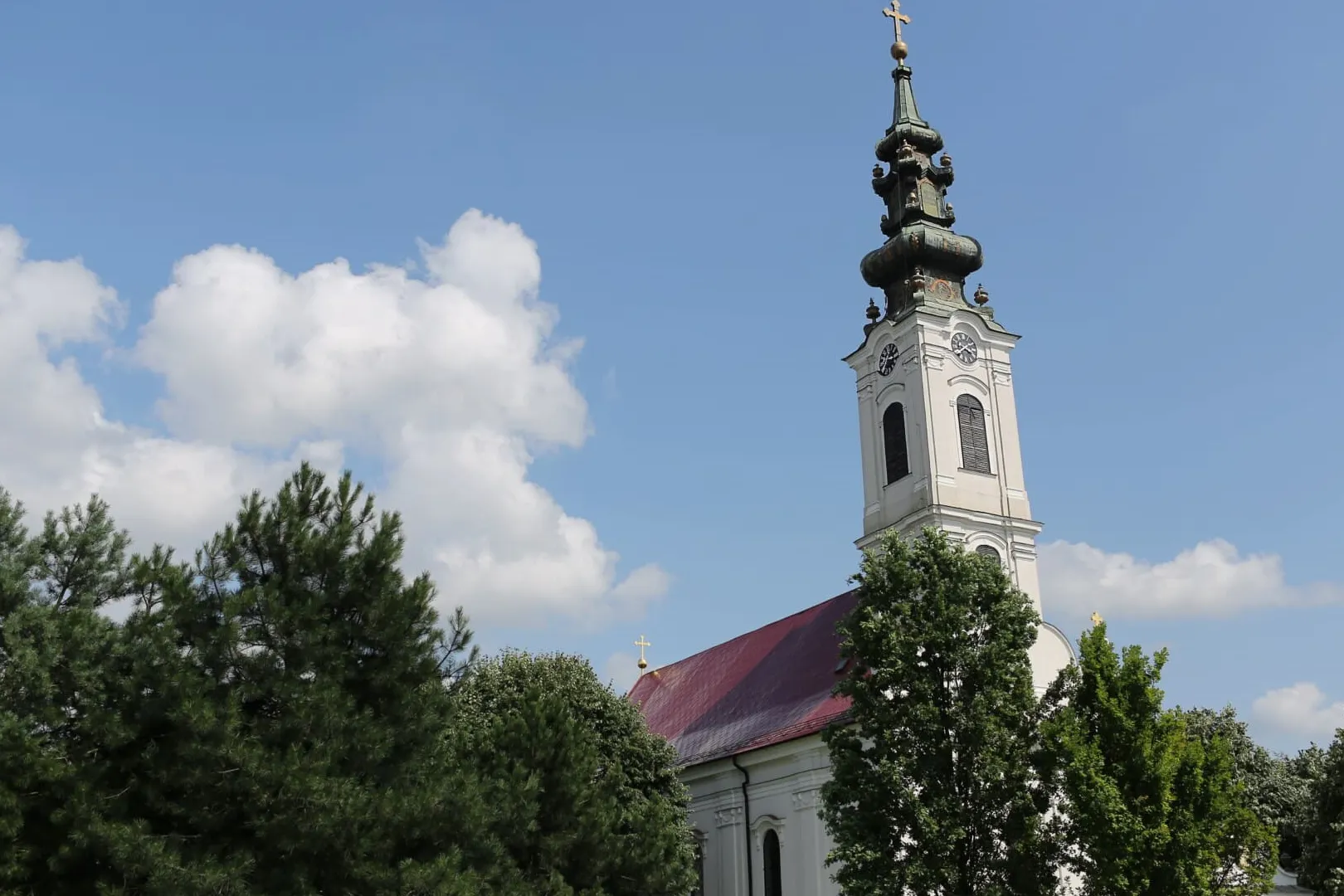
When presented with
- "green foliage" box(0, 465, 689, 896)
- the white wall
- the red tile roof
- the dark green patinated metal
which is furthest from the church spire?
"green foliage" box(0, 465, 689, 896)

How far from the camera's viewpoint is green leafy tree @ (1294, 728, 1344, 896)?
31.8 m

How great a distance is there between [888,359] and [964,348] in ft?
7.96

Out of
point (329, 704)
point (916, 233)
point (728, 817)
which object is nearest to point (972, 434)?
point (916, 233)

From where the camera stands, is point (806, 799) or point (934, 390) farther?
point (934, 390)

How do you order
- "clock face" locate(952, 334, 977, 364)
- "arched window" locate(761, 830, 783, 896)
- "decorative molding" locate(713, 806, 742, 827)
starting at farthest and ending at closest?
"clock face" locate(952, 334, 977, 364) → "decorative molding" locate(713, 806, 742, 827) → "arched window" locate(761, 830, 783, 896)

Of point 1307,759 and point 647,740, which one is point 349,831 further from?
point 1307,759

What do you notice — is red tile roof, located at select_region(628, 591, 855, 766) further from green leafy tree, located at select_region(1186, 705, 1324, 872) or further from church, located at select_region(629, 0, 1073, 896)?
green leafy tree, located at select_region(1186, 705, 1324, 872)

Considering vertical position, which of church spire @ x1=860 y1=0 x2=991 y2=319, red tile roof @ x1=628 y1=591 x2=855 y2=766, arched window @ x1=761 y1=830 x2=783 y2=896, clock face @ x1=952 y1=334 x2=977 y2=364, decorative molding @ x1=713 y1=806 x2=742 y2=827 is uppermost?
church spire @ x1=860 y1=0 x2=991 y2=319

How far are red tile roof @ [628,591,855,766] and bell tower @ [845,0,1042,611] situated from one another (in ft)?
11.8

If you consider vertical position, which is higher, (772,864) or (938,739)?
(938,739)

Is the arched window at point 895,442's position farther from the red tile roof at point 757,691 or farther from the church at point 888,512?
the red tile roof at point 757,691

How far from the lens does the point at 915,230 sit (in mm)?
42531

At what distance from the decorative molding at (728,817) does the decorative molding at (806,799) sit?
2790mm

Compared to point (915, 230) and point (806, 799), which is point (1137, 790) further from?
point (915, 230)
